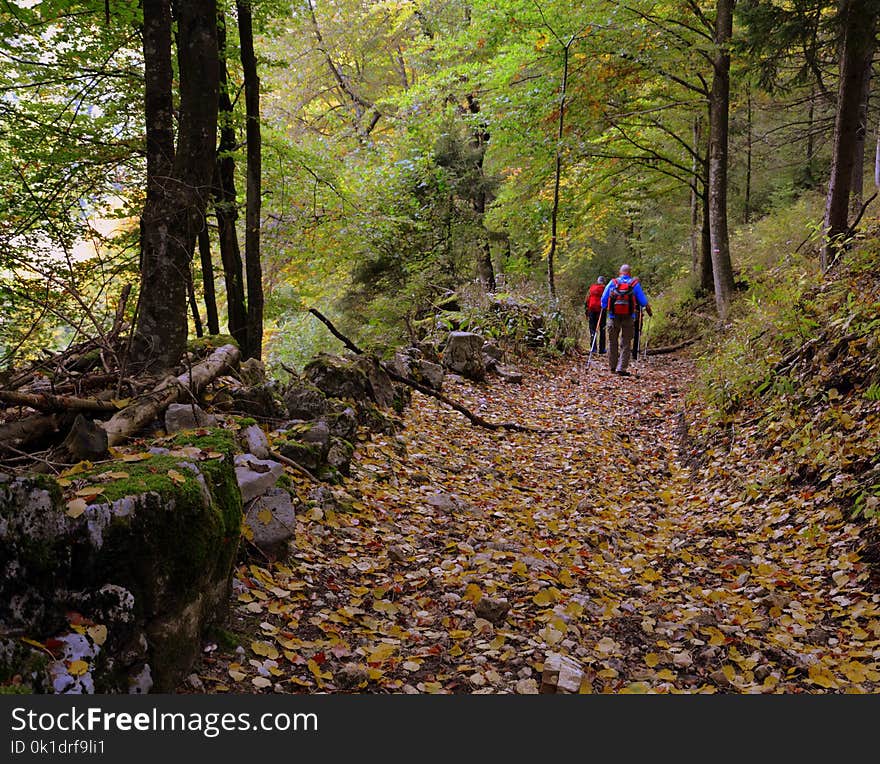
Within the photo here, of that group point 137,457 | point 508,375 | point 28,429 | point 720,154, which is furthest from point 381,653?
point 720,154

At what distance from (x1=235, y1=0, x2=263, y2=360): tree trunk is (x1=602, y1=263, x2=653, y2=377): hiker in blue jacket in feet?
25.7

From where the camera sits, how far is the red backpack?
13.1m

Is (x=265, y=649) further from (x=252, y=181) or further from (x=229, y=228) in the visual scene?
(x=229, y=228)

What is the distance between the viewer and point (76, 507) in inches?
108

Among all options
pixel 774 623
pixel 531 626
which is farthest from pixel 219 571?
pixel 774 623

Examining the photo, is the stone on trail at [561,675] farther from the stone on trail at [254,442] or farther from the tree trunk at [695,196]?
the tree trunk at [695,196]

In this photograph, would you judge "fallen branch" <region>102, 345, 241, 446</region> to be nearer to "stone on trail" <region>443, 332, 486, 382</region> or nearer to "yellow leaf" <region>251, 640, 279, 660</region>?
"yellow leaf" <region>251, 640, 279, 660</region>

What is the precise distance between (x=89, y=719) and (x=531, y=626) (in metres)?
2.78

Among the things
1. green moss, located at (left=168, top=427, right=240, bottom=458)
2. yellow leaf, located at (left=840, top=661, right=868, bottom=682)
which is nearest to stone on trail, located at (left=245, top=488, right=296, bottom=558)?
green moss, located at (left=168, top=427, right=240, bottom=458)

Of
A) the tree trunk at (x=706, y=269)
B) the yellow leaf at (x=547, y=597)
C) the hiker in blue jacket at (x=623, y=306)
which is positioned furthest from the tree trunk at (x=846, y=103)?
the tree trunk at (x=706, y=269)

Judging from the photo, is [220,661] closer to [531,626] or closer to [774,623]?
[531,626]

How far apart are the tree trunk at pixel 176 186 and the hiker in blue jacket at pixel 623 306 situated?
950 centimetres

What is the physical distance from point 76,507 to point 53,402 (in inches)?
75.8

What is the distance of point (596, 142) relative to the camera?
15852 mm
